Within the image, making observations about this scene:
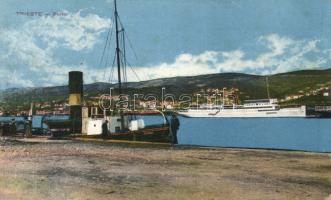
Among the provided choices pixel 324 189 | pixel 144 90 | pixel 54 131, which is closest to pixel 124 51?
pixel 144 90

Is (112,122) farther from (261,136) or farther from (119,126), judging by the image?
(261,136)

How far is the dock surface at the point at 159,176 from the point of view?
34.2 feet

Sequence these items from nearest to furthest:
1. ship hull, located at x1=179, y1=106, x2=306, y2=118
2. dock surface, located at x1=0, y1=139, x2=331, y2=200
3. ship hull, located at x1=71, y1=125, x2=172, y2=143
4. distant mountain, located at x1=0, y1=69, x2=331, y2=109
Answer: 1. dock surface, located at x1=0, y1=139, x2=331, y2=200
2. distant mountain, located at x1=0, y1=69, x2=331, y2=109
3. ship hull, located at x1=71, y1=125, x2=172, y2=143
4. ship hull, located at x1=179, y1=106, x2=306, y2=118

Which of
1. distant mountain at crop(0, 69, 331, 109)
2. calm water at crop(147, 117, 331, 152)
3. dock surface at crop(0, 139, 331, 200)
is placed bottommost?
dock surface at crop(0, 139, 331, 200)

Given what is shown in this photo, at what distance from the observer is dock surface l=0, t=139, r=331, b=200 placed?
34.2 feet

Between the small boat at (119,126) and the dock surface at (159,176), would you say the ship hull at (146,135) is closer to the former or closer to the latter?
the small boat at (119,126)

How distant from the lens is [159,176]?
12477 millimetres

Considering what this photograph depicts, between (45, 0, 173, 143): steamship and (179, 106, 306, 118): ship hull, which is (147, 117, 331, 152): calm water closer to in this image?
(179, 106, 306, 118): ship hull

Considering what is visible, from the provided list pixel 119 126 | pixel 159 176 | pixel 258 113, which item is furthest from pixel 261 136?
pixel 159 176

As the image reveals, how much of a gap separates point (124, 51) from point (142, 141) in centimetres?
474

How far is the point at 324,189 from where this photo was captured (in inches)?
444

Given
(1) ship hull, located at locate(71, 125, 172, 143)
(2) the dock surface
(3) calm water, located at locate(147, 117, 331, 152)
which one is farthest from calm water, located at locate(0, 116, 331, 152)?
(2) the dock surface

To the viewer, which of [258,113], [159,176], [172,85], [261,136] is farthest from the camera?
[258,113]


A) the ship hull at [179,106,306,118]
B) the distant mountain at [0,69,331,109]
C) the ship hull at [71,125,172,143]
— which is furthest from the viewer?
the ship hull at [179,106,306,118]
